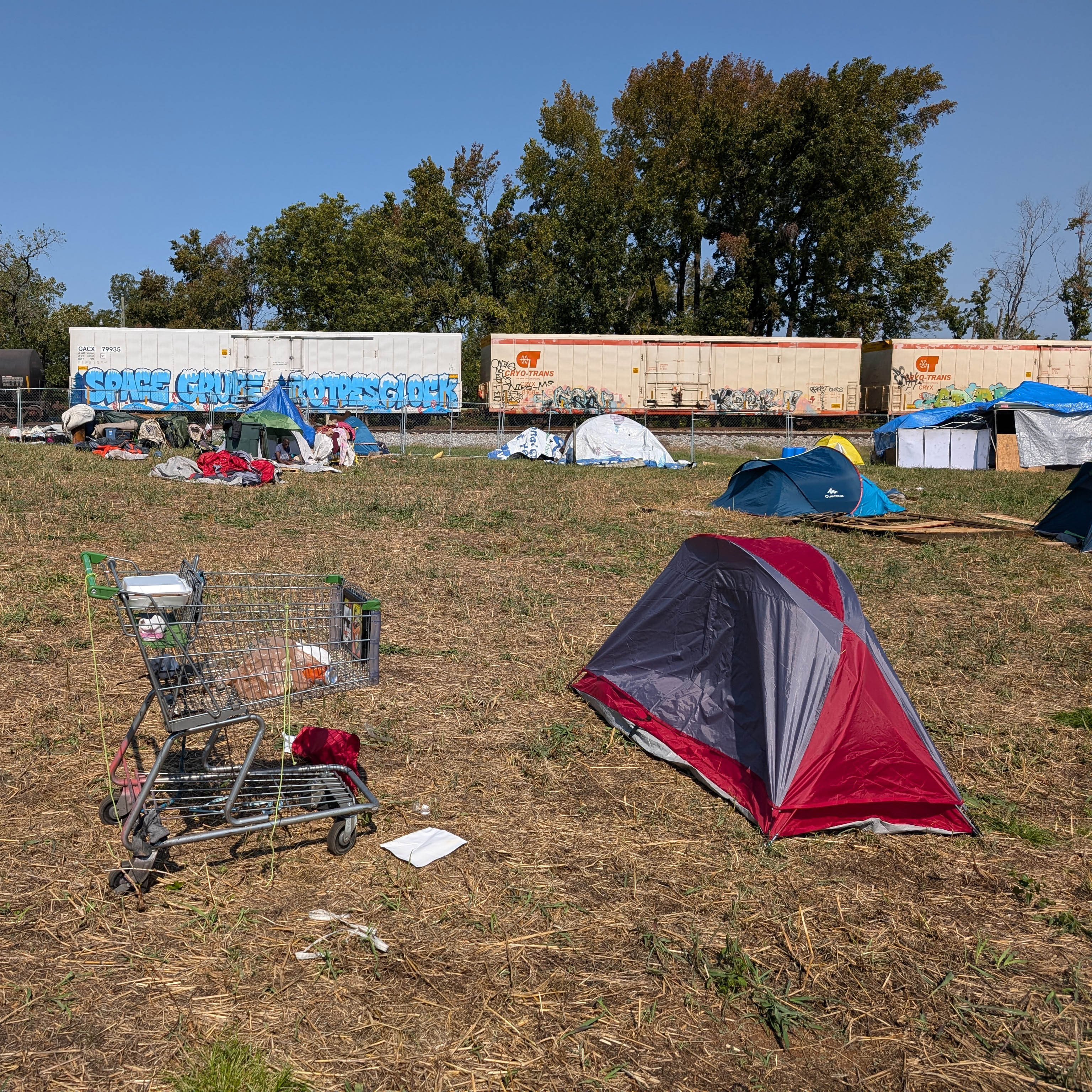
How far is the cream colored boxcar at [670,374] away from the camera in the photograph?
109ft

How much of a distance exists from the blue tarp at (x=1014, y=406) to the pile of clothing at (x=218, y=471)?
1767cm

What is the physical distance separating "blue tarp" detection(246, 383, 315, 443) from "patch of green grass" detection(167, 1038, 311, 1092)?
2132 centimetres

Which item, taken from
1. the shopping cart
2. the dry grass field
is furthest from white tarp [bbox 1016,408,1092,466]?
the shopping cart

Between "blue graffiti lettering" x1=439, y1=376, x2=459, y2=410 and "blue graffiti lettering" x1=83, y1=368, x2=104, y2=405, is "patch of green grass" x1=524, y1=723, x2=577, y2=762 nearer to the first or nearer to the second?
"blue graffiti lettering" x1=439, y1=376, x2=459, y2=410

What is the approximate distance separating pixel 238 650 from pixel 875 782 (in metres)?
3.29

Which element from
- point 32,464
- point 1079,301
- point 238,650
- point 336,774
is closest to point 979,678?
point 336,774

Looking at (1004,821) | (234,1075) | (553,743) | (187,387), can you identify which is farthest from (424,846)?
(187,387)

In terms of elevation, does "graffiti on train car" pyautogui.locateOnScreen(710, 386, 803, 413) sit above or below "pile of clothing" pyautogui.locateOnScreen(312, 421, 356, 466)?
above

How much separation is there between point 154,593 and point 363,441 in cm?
2372

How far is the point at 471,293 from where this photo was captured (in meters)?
46.3

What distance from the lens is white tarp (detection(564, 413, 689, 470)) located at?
25.8 metres

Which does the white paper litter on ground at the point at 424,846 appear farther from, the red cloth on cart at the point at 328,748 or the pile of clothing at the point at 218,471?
the pile of clothing at the point at 218,471

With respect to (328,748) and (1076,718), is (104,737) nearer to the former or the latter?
(328,748)

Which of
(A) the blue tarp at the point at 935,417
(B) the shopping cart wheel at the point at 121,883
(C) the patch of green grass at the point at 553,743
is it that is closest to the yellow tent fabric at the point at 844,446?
(A) the blue tarp at the point at 935,417
